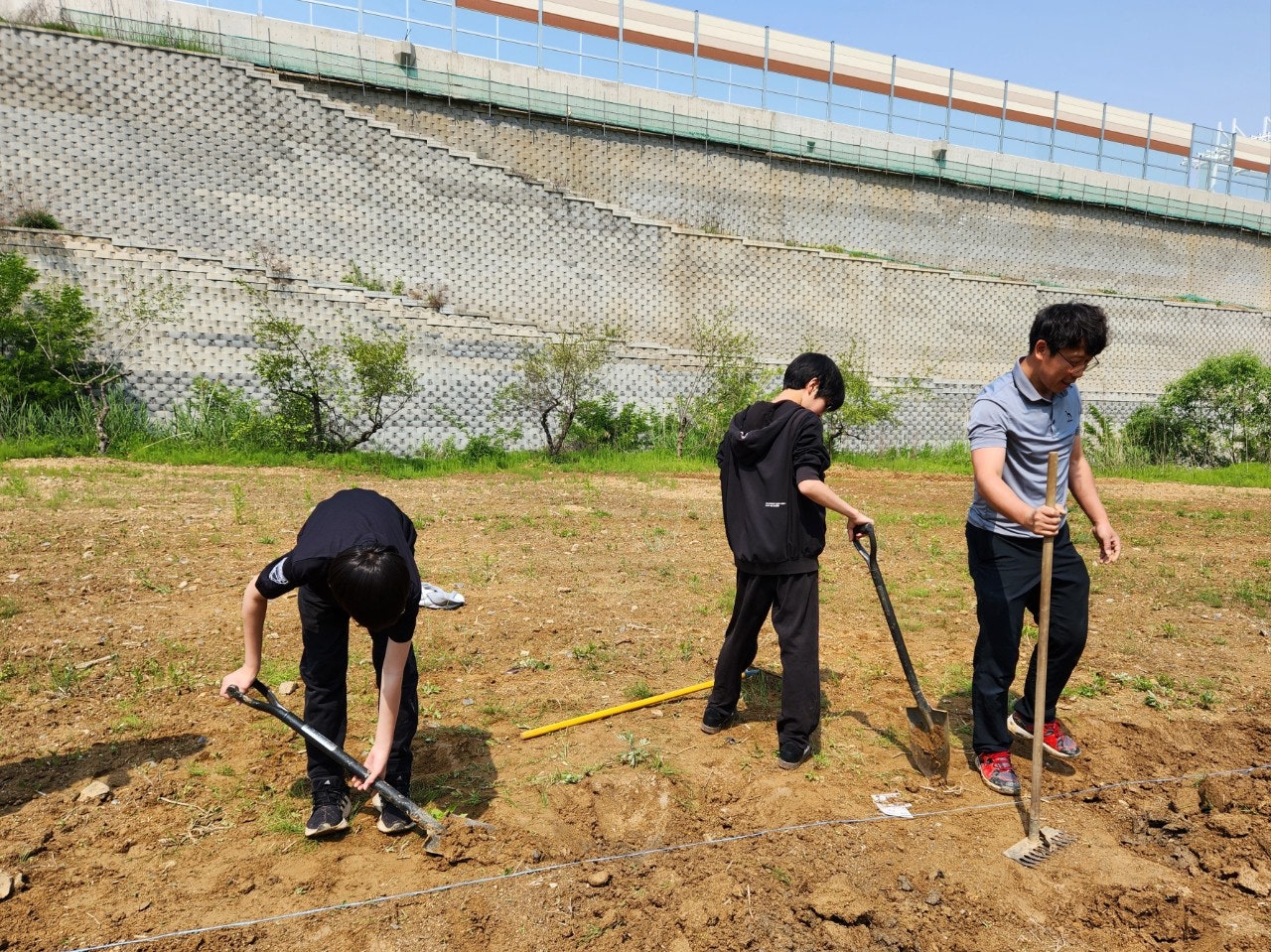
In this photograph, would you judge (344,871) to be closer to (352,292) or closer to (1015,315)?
(352,292)

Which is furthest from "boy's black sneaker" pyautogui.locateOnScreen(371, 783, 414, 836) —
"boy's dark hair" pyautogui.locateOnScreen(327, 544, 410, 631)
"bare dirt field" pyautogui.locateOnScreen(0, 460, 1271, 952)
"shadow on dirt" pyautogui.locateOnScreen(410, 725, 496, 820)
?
"boy's dark hair" pyautogui.locateOnScreen(327, 544, 410, 631)

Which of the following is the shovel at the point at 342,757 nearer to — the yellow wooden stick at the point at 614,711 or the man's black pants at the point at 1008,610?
the yellow wooden stick at the point at 614,711

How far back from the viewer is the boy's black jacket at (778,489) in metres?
3.41

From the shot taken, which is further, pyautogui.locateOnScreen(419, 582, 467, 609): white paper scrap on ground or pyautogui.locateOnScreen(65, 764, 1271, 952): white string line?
pyautogui.locateOnScreen(419, 582, 467, 609): white paper scrap on ground

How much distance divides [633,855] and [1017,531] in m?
1.92

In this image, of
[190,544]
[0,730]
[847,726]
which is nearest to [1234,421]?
[847,726]

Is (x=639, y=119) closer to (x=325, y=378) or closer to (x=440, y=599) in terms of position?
(x=325, y=378)

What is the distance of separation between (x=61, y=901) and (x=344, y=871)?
2.84 feet

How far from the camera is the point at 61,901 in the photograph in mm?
2662

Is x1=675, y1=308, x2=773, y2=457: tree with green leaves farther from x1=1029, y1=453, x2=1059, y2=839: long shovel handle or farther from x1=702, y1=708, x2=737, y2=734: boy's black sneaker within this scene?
x1=1029, y1=453, x2=1059, y2=839: long shovel handle

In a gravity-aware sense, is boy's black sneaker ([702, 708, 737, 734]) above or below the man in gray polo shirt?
below

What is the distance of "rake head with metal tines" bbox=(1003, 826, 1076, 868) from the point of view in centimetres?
294

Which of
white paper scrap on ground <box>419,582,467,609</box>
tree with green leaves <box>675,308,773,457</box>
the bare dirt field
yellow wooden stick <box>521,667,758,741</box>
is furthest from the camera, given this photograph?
tree with green leaves <box>675,308,773,457</box>

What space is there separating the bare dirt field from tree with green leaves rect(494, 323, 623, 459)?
7735 millimetres
